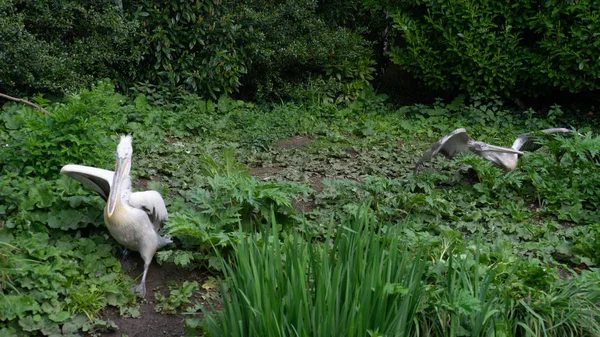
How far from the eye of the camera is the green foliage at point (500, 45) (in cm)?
807

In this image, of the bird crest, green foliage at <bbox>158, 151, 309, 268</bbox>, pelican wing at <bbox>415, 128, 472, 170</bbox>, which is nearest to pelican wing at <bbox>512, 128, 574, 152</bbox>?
pelican wing at <bbox>415, 128, 472, 170</bbox>

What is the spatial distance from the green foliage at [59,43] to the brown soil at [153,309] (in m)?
3.19

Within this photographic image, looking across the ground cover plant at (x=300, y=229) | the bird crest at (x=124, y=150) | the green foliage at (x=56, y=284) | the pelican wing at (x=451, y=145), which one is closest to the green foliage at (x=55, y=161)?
the ground cover plant at (x=300, y=229)

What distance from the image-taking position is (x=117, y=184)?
3914mm

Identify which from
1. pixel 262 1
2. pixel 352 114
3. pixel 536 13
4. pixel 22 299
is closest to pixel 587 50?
pixel 536 13

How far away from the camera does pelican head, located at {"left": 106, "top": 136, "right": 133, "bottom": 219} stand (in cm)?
388

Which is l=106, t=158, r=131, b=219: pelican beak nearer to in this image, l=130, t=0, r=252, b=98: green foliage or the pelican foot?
the pelican foot

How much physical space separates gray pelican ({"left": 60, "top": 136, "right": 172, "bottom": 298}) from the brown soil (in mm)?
111

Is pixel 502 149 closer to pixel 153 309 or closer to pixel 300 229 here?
pixel 300 229

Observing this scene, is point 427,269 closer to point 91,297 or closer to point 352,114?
point 91,297

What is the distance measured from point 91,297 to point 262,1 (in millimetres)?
6005

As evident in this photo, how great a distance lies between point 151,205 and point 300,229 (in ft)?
3.54

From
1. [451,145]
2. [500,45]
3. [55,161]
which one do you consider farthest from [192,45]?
[500,45]

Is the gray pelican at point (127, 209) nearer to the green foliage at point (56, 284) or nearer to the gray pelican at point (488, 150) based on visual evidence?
the green foliage at point (56, 284)
